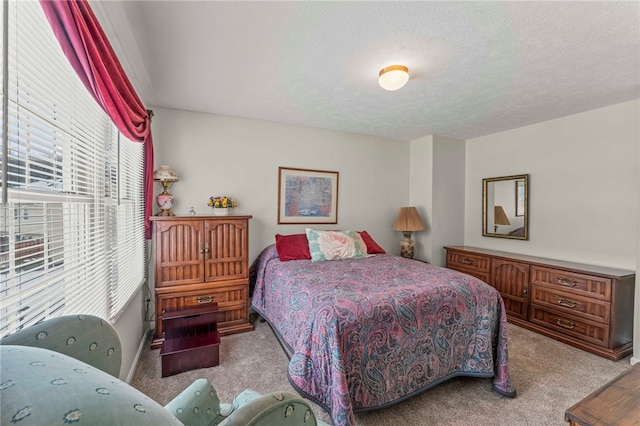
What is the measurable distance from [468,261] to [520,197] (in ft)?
3.48

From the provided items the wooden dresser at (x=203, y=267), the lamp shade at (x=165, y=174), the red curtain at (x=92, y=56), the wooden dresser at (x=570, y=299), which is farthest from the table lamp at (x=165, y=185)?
the wooden dresser at (x=570, y=299)

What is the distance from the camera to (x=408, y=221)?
3.85 metres

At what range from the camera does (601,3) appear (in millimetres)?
1395

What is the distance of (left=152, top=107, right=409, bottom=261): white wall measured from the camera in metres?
3.04

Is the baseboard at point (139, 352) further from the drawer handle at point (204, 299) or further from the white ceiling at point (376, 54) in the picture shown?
the white ceiling at point (376, 54)

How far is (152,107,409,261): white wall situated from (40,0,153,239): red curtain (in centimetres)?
159

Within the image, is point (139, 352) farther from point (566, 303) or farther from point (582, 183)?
point (582, 183)

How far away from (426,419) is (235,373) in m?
1.43

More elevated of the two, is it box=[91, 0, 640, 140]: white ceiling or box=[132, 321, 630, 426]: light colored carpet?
box=[91, 0, 640, 140]: white ceiling

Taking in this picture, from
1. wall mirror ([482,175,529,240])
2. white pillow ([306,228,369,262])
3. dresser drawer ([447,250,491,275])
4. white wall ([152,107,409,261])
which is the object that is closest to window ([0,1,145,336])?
white wall ([152,107,409,261])

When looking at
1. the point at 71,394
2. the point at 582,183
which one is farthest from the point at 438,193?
the point at 71,394

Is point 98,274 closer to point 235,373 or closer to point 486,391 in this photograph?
point 235,373

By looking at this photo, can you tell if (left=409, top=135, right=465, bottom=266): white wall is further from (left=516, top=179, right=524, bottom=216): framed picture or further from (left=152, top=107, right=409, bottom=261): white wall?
(left=516, top=179, right=524, bottom=216): framed picture

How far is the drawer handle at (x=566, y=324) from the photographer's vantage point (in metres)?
2.62
